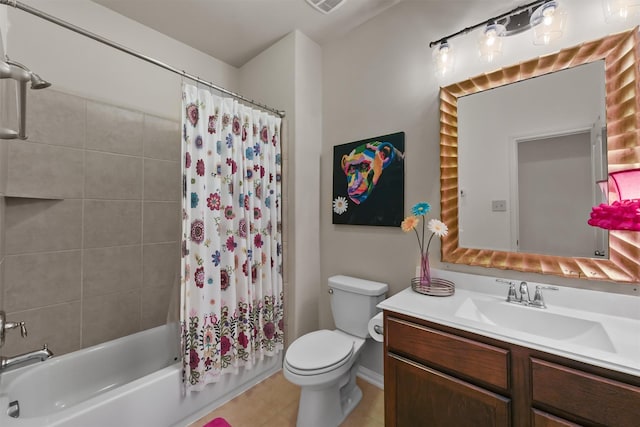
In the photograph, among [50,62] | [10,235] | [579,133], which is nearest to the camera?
[579,133]

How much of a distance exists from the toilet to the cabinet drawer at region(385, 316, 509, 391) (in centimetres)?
41

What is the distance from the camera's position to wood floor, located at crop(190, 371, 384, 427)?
1.55m

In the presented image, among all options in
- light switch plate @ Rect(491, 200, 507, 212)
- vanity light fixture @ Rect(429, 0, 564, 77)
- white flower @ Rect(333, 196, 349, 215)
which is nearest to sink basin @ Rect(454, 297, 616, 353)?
light switch plate @ Rect(491, 200, 507, 212)

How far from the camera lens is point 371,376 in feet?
6.24

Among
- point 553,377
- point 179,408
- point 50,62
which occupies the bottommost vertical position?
point 179,408

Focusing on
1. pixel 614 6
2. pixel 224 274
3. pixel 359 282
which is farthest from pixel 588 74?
pixel 224 274

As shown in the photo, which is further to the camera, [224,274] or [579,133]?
[224,274]

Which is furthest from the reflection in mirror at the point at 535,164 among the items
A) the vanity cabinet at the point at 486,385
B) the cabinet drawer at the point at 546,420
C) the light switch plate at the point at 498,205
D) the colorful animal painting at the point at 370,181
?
the cabinet drawer at the point at 546,420

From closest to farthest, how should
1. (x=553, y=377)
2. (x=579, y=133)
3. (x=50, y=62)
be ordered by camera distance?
(x=553, y=377)
(x=579, y=133)
(x=50, y=62)

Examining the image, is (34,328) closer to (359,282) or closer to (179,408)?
(179,408)

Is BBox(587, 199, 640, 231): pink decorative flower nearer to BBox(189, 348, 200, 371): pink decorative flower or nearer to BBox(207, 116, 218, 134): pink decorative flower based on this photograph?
BBox(207, 116, 218, 134): pink decorative flower

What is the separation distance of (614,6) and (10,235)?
3.18 metres

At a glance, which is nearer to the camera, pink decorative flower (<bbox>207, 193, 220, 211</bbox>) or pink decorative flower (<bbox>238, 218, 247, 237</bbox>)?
pink decorative flower (<bbox>207, 193, 220, 211</bbox>)

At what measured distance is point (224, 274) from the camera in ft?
5.57
